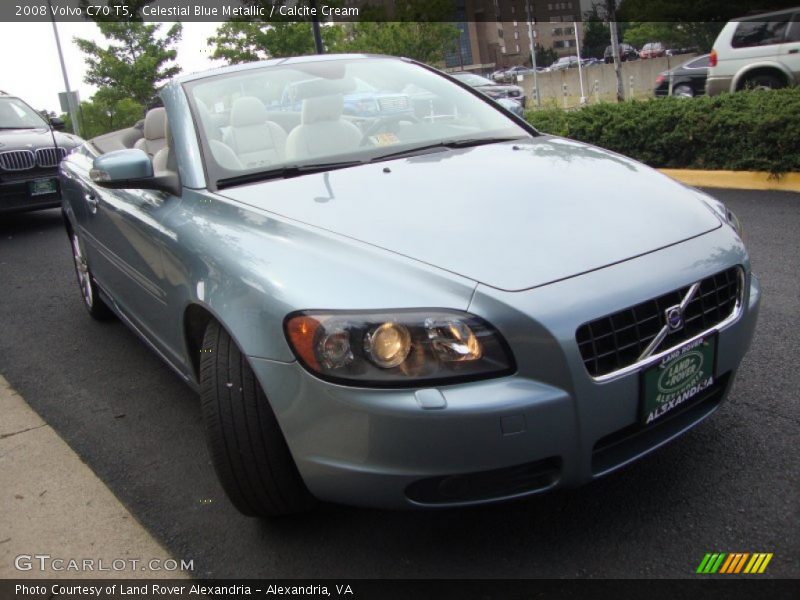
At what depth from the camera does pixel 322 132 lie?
322 cm

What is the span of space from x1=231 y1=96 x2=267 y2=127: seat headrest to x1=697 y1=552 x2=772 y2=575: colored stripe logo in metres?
2.28

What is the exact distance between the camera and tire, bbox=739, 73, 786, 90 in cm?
1201

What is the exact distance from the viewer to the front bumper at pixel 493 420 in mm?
1950

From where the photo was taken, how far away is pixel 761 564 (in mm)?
2117

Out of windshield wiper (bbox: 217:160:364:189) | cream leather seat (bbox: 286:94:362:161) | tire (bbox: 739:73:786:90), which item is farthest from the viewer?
tire (bbox: 739:73:786:90)

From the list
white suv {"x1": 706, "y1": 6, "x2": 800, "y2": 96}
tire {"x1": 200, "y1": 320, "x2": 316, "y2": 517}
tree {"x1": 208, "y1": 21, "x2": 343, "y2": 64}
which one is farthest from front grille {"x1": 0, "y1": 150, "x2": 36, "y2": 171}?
tree {"x1": 208, "y1": 21, "x2": 343, "y2": 64}

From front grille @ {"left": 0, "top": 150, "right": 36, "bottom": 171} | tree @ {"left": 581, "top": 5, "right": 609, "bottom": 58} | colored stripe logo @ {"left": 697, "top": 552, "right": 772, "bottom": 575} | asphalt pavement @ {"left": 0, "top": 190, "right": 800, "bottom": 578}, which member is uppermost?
tree @ {"left": 581, "top": 5, "right": 609, "bottom": 58}

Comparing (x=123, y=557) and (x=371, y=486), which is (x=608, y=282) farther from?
(x=123, y=557)

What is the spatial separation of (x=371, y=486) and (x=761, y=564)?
3.53ft

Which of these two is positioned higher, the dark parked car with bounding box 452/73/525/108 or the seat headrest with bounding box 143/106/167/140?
the seat headrest with bounding box 143/106/167/140

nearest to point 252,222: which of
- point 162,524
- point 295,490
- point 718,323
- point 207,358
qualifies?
point 207,358

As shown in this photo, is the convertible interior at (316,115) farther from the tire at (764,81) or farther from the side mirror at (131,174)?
the tire at (764,81)

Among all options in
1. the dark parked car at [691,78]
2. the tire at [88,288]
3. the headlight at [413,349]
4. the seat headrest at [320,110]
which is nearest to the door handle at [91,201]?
the tire at [88,288]

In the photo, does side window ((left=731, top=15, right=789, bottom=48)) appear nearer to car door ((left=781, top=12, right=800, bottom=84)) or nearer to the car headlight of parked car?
car door ((left=781, top=12, right=800, bottom=84))
